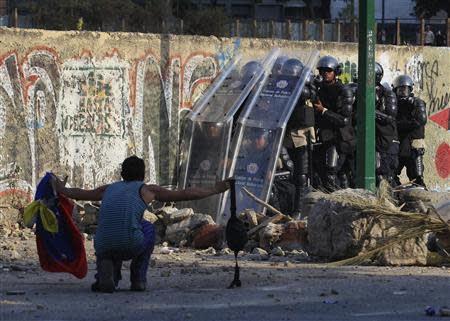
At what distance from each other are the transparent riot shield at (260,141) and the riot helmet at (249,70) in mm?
283

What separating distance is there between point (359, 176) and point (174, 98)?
2.81 metres

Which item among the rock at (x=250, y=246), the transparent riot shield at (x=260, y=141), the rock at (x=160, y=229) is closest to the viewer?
the rock at (x=250, y=246)

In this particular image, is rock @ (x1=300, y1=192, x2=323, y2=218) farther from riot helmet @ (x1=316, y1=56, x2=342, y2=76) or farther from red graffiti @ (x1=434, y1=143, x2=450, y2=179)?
red graffiti @ (x1=434, y1=143, x2=450, y2=179)

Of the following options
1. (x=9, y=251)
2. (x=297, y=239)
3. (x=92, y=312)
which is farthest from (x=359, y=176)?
(x=92, y=312)

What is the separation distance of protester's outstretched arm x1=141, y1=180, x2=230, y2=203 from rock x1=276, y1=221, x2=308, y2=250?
3349mm

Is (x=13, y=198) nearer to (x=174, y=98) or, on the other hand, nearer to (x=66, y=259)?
(x=174, y=98)

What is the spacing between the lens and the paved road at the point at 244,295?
8211mm

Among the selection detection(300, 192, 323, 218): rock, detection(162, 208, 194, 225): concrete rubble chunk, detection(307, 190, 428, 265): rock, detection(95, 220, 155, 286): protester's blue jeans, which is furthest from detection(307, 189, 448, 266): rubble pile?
→ detection(95, 220, 155, 286): protester's blue jeans

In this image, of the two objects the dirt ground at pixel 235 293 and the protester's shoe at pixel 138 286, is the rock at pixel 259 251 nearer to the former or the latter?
the dirt ground at pixel 235 293

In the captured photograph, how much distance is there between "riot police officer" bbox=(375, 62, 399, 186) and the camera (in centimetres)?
1628

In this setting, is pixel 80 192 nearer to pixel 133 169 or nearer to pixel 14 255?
pixel 133 169

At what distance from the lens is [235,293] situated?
29.8ft

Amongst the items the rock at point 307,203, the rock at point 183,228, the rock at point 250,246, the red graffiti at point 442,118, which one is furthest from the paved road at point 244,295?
the red graffiti at point 442,118

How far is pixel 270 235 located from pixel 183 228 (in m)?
1.14
